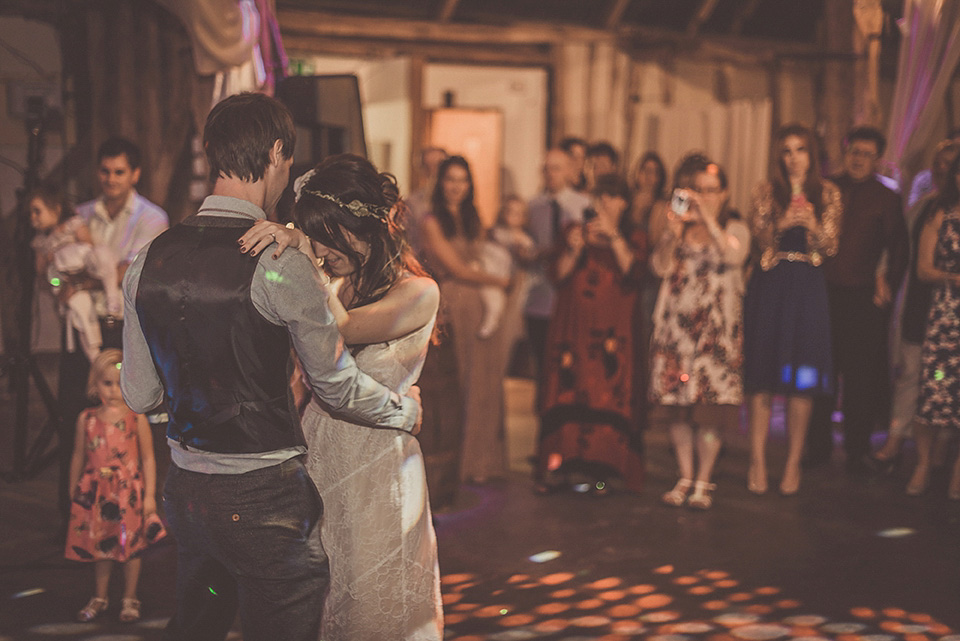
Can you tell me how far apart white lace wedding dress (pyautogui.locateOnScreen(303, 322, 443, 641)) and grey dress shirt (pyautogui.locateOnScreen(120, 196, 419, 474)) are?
24 cm

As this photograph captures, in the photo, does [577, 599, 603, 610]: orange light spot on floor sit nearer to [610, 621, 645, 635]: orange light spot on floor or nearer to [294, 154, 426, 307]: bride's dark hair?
[610, 621, 645, 635]: orange light spot on floor

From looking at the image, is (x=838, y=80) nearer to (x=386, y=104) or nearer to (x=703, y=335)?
(x=703, y=335)

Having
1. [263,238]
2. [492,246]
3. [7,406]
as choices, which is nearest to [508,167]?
[492,246]

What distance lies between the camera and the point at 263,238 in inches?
68.4

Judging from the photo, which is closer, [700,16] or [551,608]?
[551,608]

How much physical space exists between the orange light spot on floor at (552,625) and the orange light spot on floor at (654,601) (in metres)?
0.31

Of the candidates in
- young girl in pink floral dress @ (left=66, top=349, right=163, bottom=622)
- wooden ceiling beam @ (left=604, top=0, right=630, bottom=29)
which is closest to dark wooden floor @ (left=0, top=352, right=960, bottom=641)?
young girl in pink floral dress @ (left=66, top=349, right=163, bottom=622)

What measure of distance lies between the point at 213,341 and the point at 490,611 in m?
1.80

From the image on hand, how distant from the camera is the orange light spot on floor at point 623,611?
3172mm

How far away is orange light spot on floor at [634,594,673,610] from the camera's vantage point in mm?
3256

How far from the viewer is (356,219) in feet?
6.96

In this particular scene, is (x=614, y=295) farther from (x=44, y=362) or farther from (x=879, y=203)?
(x=44, y=362)

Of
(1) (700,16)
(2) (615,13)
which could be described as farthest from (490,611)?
(1) (700,16)

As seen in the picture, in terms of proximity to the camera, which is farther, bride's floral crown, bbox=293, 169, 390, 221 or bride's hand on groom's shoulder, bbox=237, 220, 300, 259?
bride's floral crown, bbox=293, 169, 390, 221
